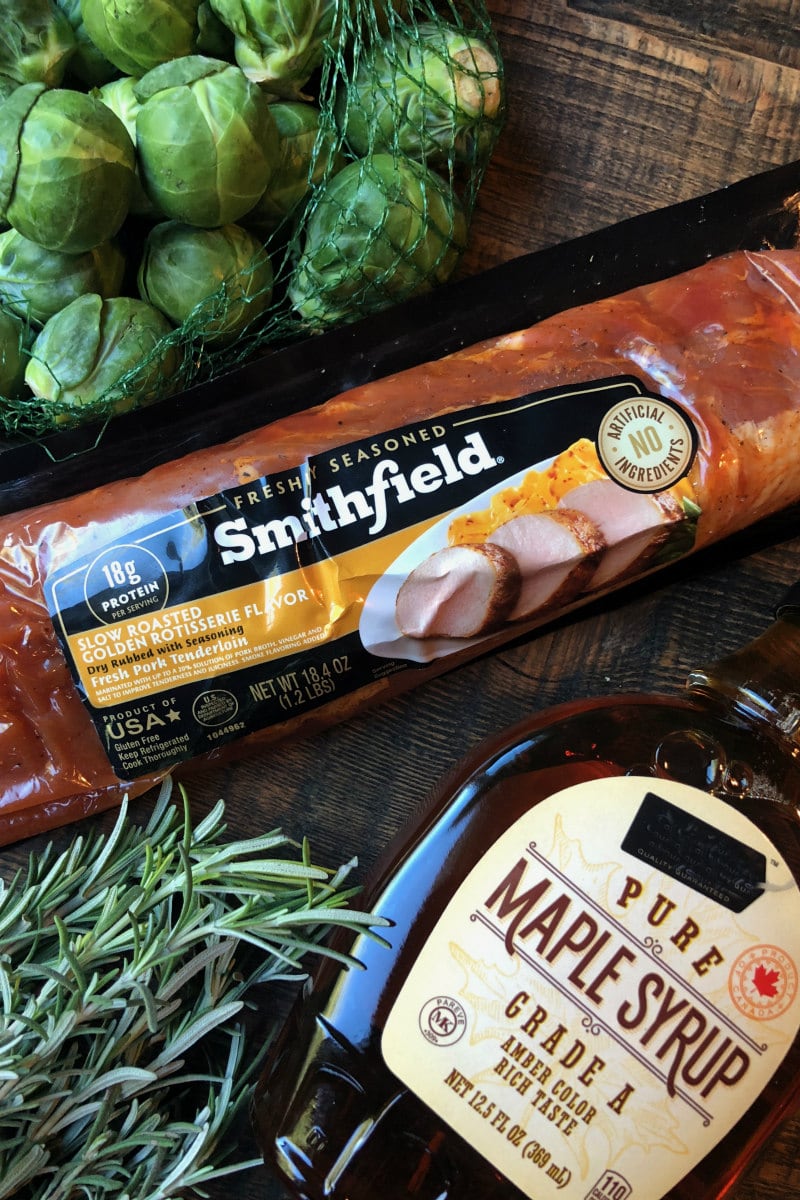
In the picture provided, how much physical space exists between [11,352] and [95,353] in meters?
0.10

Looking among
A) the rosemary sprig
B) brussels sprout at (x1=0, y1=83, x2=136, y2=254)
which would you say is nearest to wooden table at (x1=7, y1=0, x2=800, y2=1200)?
the rosemary sprig

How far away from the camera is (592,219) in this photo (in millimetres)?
966

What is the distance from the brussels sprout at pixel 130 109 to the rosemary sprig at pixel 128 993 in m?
0.58

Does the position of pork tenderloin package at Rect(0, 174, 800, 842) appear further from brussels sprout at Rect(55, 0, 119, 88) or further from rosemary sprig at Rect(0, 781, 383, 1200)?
brussels sprout at Rect(55, 0, 119, 88)

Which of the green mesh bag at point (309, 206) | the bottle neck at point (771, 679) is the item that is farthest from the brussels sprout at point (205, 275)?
the bottle neck at point (771, 679)

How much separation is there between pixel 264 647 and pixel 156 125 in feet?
1.58

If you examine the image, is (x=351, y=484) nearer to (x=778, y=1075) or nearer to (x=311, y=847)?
(x=311, y=847)

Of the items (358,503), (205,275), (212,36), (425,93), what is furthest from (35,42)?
(358,503)

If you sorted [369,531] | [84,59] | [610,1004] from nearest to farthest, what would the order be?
1. [610,1004]
2. [369,531]
3. [84,59]

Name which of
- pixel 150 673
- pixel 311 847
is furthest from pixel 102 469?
pixel 311 847

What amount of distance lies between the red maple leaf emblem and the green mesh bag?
27.7 inches

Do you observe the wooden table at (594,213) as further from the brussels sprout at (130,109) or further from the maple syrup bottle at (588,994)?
the brussels sprout at (130,109)

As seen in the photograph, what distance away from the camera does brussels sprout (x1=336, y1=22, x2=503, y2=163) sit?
0.86 metres

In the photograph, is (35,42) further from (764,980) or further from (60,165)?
(764,980)
